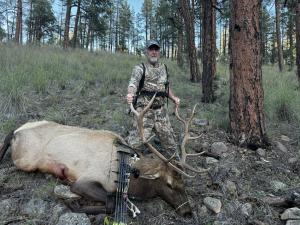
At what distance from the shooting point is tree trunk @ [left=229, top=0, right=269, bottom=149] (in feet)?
19.4

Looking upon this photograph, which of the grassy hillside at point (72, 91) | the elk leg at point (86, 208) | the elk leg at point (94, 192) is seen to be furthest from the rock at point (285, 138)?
the elk leg at point (86, 208)

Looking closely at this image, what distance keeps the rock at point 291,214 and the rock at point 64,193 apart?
7.74ft

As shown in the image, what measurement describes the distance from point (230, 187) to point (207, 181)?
0.33 m

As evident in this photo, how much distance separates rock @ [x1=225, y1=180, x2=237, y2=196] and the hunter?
89 centimetres

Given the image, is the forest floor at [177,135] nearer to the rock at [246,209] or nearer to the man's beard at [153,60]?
the rock at [246,209]

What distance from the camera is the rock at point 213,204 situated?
4.25 meters

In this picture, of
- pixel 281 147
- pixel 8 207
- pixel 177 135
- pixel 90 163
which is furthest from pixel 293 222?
pixel 8 207

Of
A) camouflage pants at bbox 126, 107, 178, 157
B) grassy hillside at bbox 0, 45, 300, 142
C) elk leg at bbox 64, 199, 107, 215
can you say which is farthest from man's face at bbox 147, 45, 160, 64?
elk leg at bbox 64, 199, 107, 215

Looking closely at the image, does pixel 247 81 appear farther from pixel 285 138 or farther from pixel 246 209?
pixel 246 209

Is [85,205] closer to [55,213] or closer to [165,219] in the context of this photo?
[55,213]

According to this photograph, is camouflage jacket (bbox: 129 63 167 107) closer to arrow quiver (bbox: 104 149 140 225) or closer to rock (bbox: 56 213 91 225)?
arrow quiver (bbox: 104 149 140 225)

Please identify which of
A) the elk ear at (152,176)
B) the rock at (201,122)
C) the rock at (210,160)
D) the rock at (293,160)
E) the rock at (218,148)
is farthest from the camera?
the rock at (201,122)

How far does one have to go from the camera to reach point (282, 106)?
7.64 meters

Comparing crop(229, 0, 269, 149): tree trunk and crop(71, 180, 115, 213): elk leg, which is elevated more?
crop(229, 0, 269, 149): tree trunk
